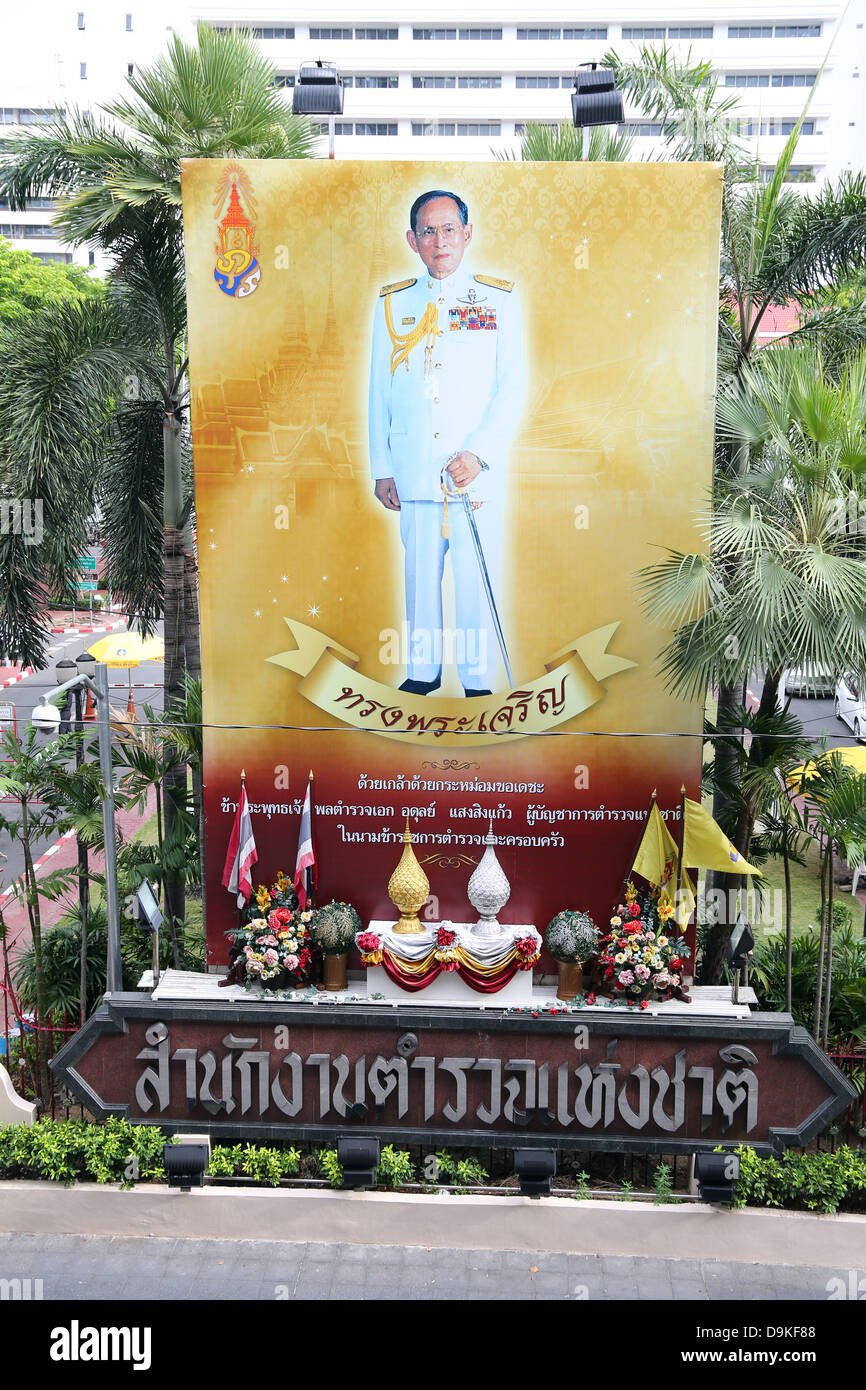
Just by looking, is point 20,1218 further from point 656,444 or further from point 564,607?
point 656,444

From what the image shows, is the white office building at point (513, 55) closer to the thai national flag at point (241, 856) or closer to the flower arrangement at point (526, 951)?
the thai national flag at point (241, 856)

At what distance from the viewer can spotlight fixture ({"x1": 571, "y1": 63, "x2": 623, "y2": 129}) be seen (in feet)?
44.9

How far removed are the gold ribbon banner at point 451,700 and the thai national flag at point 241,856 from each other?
1539 mm

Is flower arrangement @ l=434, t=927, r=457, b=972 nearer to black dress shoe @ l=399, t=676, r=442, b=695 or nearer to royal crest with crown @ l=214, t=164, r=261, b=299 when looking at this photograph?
black dress shoe @ l=399, t=676, r=442, b=695

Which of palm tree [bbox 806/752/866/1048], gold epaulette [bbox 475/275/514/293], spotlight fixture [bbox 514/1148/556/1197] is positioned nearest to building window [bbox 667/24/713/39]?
gold epaulette [bbox 475/275/514/293]

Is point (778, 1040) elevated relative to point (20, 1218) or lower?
elevated

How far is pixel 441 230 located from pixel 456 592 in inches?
153

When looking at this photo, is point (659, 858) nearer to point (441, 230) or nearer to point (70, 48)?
point (441, 230)

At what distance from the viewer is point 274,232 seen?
13359mm

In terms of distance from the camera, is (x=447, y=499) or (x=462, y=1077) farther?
(x=447, y=499)

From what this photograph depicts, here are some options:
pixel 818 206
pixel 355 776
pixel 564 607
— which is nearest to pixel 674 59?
pixel 818 206

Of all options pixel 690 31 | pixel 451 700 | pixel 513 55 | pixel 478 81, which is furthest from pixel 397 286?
pixel 690 31

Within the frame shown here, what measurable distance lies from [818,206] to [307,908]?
10.5 metres

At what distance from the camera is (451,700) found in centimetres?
1391
